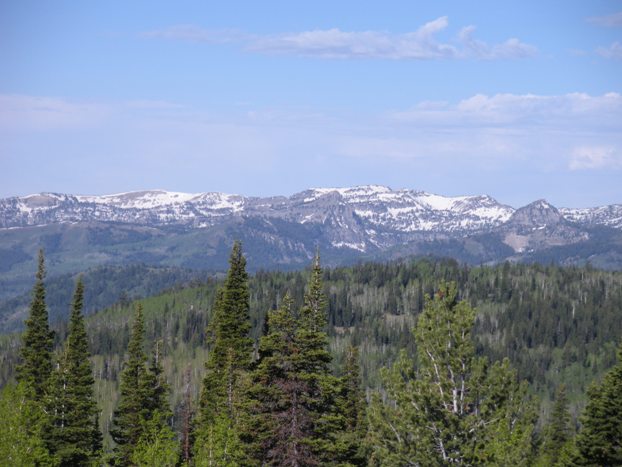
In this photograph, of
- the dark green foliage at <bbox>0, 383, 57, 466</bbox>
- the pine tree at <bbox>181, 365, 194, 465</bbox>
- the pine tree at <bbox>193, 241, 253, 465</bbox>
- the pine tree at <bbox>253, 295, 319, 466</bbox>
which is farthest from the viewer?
the pine tree at <bbox>193, 241, 253, 465</bbox>

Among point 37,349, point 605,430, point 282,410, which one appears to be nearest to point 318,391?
point 282,410

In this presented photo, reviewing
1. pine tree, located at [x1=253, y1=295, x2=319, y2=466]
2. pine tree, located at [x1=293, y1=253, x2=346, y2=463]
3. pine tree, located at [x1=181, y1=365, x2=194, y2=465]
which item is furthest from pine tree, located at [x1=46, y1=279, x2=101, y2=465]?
pine tree, located at [x1=293, y1=253, x2=346, y2=463]

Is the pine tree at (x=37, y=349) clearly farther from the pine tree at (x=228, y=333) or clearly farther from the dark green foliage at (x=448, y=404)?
the dark green foliage at (x=448, y=404)

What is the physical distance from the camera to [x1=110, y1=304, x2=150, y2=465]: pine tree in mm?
75438

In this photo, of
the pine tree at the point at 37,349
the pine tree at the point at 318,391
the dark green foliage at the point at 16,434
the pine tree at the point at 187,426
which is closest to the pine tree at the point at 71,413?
the pine tree at the point at 37,349

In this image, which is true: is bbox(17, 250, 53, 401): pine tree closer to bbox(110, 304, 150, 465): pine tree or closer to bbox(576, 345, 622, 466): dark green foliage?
bbox(110, 304, 150, 465): pine tree

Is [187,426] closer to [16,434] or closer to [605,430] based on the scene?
[16,434]

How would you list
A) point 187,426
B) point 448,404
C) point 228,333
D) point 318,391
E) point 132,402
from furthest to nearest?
1. point 132,402
2. point 228,333
3. point 187,426
4. point 318,391
5. point 448,404

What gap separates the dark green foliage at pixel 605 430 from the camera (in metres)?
52.8

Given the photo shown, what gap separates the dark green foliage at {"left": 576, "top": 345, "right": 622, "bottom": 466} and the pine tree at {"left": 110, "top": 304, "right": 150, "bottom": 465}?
37.3 m

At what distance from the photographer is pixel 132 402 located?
7619cm

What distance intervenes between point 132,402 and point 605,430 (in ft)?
133

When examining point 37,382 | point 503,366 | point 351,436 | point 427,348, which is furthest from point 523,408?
point 37,382

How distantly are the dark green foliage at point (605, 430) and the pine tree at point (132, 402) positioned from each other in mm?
37336
